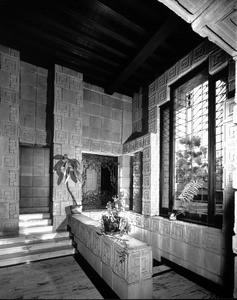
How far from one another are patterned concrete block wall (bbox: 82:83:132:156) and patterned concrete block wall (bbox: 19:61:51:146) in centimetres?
128

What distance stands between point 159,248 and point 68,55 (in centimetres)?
575

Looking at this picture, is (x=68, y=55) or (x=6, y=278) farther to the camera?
(x=68, y=55)

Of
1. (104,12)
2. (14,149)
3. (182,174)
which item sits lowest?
(182,174)

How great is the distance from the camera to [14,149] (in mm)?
5441

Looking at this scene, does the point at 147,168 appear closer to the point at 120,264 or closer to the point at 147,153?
the point at 147,153

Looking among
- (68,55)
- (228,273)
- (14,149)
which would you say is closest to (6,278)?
(14,149)

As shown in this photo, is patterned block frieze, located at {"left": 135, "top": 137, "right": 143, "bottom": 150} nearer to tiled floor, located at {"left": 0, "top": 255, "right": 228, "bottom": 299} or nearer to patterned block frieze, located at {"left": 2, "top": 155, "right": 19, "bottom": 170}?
tiled floor, located at {"left": 0, "top": 255, "right": 228, "bottom": 299}

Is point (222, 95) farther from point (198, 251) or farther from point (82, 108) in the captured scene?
point (82, 108)

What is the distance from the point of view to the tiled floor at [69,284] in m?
3.18

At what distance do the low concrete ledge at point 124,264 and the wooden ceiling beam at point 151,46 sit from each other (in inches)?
161

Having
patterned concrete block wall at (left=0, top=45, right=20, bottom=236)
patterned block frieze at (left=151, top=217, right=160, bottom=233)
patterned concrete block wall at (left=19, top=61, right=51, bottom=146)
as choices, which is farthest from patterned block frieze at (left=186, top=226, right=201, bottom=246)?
patterned concrete block wall at (left=19, top=61, right=51, bottom=146)

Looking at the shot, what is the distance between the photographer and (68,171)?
5773 millimetres

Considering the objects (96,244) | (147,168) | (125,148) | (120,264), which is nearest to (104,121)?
(125,148)

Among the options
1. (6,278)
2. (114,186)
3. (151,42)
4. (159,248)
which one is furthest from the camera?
(114,186)
